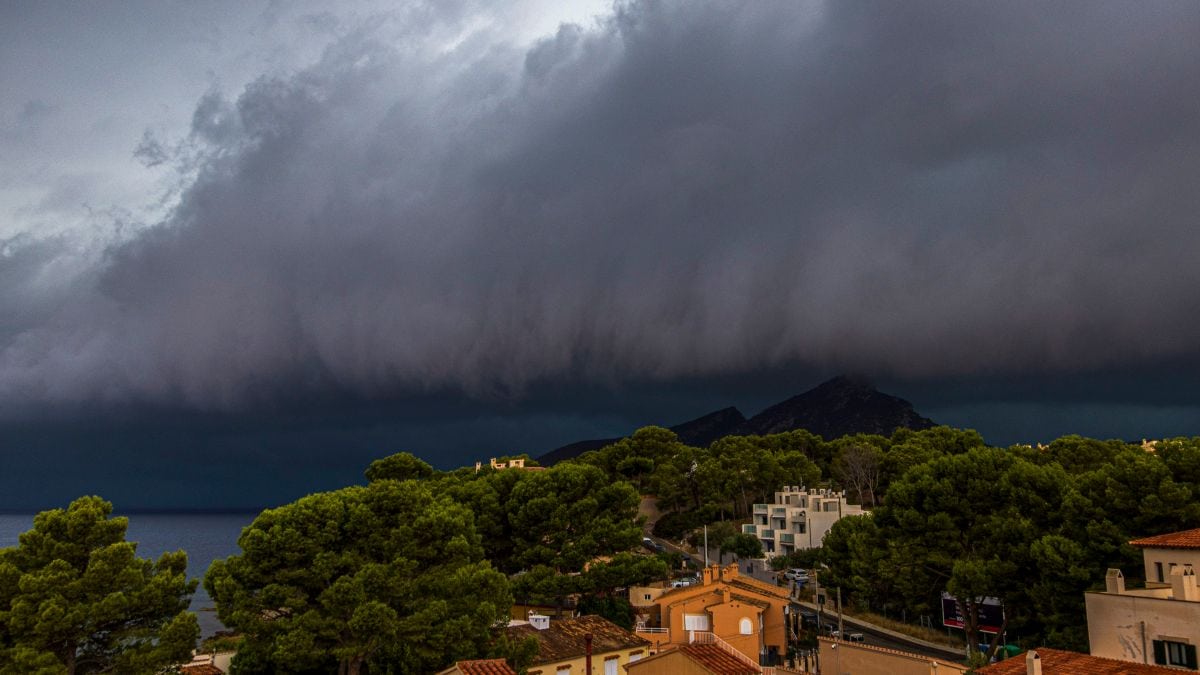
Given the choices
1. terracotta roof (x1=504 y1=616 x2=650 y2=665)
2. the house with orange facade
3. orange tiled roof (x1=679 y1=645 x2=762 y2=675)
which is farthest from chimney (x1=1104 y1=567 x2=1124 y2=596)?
terracotta roof (x1=504 y1=616 x2=650 y2=665)

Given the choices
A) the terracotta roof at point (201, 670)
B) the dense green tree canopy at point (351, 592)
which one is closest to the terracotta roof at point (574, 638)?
the dense green tree canopy at point (351, 592)

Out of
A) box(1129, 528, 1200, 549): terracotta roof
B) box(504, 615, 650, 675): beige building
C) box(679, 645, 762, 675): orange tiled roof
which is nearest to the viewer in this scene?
box(679, 645, 762, 675): orange tiled roof

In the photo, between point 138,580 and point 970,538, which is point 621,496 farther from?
point 138,580

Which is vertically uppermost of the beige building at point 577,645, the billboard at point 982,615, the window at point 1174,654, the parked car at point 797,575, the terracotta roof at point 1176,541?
the terracotta roof at point 1176,541

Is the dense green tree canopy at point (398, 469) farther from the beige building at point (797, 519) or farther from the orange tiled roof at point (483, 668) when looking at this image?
the orange tiled roof at point (483, 668)

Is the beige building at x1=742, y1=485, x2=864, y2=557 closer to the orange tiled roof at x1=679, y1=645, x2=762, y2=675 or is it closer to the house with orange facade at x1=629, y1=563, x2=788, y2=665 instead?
the house with orange facade at x1=629, y1=563, x2=788, y2=665

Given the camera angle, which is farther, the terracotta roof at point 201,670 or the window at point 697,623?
the window at point 697,623
